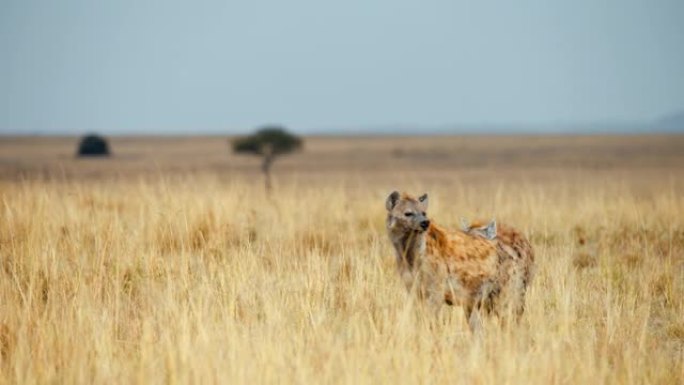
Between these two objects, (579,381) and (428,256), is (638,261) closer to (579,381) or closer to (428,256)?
(428,256)

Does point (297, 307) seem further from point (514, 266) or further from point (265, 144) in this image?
point (265, 144)

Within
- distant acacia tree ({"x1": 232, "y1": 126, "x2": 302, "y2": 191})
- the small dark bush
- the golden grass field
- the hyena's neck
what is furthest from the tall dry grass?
the small dark bush

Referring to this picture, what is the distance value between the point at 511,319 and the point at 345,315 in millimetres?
1344

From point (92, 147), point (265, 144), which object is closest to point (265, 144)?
point (265, 144)

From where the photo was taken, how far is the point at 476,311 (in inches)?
255

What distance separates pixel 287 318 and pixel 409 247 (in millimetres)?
1024

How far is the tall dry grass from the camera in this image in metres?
5.41

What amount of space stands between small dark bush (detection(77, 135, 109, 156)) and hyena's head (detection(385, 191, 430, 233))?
73.1m

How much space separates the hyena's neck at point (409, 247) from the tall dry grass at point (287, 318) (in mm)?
292

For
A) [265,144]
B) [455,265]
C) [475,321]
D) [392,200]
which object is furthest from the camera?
[265,144]

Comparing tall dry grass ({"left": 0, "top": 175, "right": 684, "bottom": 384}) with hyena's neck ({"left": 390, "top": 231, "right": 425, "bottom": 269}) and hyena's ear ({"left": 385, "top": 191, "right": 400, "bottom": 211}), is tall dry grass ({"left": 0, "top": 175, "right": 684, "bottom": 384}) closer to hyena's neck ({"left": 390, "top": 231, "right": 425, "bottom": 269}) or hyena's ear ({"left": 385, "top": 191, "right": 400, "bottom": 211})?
hyena's neck ({"left": 390, "top": 231, "right": 425, "bottom": 269})

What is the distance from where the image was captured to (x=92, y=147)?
77312 mm

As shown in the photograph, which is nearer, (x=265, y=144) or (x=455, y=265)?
(x=455, y=265)

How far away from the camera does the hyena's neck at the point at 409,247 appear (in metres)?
6.58
